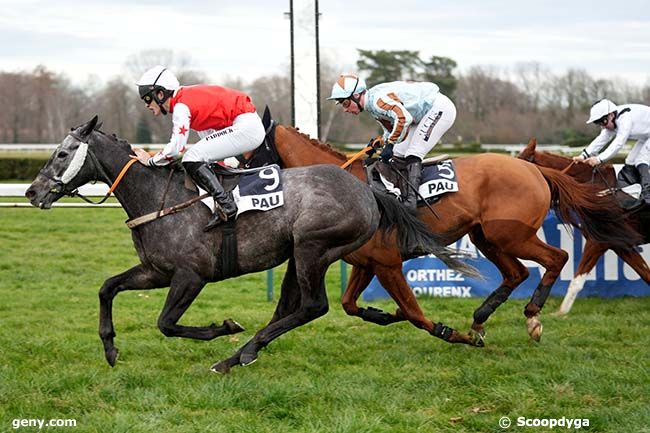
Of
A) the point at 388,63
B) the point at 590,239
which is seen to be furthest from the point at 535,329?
the point at 388,63

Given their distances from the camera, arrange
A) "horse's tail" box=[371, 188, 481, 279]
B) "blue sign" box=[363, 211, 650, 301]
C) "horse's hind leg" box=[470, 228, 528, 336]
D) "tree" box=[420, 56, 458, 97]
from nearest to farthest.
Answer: "horse's tail" box=[371, 188, 481, 279] → "horse's hind leg" box=[470, 228, 528, 336] → "blue sign" box=[363, 211, 650, 301] → "tree" box=[420, 56, 458, 97]

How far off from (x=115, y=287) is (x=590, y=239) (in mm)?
4123

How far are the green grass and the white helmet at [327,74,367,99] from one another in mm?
1760

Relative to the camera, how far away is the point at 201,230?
550cm

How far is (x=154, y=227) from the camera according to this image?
551cm

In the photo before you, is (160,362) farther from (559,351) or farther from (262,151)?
(559,351)

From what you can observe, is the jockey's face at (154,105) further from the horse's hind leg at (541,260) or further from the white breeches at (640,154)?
the white breeches at (640,154)

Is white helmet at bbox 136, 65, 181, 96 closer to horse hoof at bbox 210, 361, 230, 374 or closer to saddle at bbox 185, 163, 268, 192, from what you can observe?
saddle at bbox 185, 163, 268, 192

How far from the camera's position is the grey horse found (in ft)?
18.0

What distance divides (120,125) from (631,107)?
32.9m

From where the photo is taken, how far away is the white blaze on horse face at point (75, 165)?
5495mm

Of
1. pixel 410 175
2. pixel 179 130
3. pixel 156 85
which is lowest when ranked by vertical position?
pixel 410 175

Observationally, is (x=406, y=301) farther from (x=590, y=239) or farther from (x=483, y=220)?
(x=590, y=239)

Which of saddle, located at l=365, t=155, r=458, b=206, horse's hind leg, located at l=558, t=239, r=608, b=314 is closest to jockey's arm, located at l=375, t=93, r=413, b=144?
saddle, located at l=365, t=155, r=458, b=206
